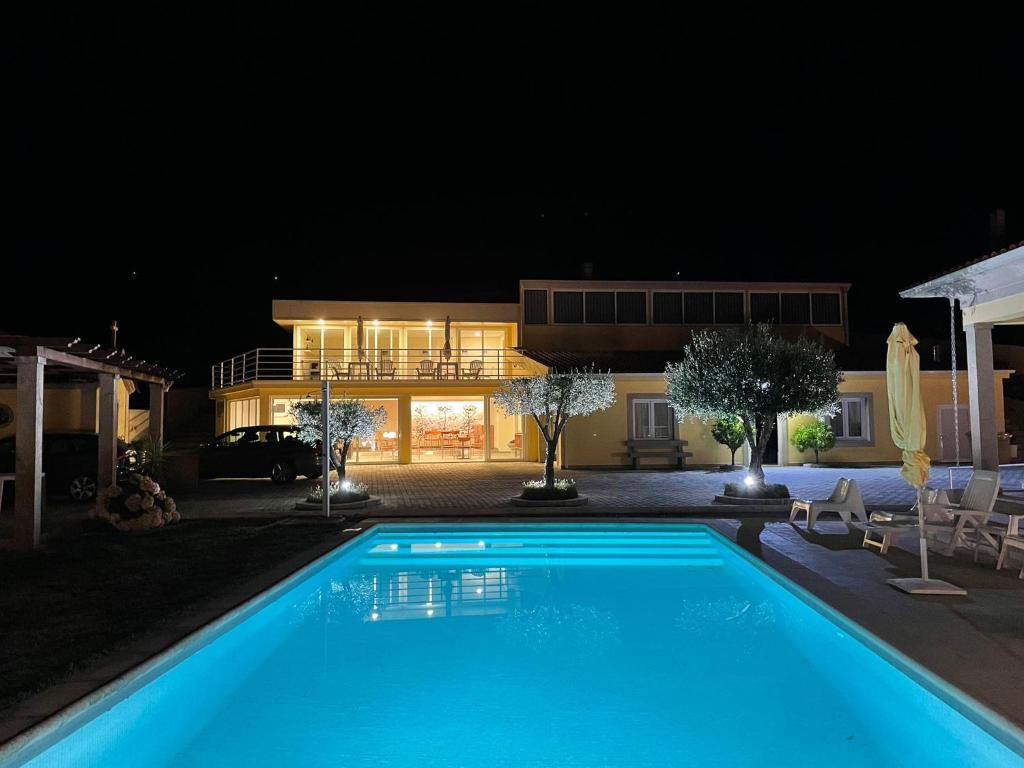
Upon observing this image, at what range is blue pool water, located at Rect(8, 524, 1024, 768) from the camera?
375 centimetres

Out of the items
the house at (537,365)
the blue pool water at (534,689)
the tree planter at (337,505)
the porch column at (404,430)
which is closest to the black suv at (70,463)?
the tree planter at (337,505)

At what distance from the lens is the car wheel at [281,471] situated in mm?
15867

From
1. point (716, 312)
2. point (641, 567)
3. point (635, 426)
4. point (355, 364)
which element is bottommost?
point (641, 567)

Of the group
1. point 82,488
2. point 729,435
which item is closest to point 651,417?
point 729,435

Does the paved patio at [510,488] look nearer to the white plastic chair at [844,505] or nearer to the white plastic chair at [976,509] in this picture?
the white plastic chair at [844,505]

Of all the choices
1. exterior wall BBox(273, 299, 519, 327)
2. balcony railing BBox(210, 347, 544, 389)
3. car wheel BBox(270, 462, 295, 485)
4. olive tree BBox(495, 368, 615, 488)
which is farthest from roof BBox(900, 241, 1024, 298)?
exterior wall BBox(273, 299, 519, 327)

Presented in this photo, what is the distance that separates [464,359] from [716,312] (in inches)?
349

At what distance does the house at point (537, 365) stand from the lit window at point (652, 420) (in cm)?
3

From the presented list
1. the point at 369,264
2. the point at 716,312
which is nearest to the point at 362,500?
the point at 716,312

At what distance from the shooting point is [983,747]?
11.2 feet

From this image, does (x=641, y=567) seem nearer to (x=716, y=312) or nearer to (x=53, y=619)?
(x=53, y=619)

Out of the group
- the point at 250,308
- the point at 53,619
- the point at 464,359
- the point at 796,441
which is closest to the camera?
the point at 53,619

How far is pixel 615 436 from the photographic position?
19500 millimetres

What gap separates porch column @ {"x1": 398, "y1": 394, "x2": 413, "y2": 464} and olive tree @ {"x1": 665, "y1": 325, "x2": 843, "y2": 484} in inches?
410
